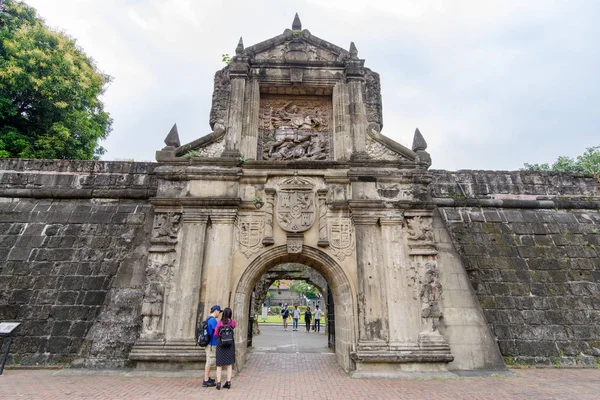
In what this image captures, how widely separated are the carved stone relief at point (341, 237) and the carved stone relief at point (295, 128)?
1995 mm

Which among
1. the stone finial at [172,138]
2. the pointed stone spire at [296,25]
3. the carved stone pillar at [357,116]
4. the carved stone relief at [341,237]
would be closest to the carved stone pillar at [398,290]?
the carved stone relief at [341,237]

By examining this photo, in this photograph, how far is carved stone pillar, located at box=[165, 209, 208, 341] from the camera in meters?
7.38

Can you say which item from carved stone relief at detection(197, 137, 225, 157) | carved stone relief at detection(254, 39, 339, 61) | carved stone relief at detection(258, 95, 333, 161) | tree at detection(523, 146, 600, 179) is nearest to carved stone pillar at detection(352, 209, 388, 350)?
carved stone relief at detection(258, 95, 333, 161)

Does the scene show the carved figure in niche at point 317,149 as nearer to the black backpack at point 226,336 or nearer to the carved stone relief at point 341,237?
the carved stone relief at point 341,237

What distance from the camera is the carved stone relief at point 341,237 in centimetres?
821

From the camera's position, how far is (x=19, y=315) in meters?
8.05

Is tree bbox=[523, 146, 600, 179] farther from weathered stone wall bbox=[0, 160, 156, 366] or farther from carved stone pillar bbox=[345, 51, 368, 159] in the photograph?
weathered stone wall bbox=[0, 160, 156, 366]

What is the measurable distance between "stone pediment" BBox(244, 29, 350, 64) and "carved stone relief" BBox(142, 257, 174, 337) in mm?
6363

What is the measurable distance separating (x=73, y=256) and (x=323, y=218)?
6.88 m

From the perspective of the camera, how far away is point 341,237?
27.3 ft

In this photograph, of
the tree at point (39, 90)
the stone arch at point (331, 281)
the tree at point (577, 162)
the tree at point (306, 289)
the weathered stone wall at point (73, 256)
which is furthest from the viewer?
the tree at point (306, 289)

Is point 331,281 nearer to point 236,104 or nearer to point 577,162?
point 236,104

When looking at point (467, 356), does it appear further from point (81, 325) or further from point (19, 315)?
point (19, 315)

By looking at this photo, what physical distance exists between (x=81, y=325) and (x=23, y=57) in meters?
12.4
